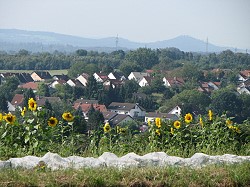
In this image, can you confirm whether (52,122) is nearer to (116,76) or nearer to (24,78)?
(24,78)

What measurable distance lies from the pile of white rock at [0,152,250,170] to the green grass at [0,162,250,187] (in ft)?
0.75

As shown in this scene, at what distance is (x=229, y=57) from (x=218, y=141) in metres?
94.5

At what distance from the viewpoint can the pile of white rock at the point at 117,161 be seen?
415cm

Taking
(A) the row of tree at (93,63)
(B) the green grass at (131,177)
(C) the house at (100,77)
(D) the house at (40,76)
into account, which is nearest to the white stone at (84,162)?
(B) the green grass at (131,177)

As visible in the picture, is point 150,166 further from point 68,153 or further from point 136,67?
point 136,67

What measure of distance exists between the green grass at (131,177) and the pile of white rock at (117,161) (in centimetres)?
23

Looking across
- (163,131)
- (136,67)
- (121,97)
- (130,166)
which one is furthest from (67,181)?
(136,67)

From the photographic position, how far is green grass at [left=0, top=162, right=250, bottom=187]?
143 inches

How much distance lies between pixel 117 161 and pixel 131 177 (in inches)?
25.6

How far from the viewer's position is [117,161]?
4.43m

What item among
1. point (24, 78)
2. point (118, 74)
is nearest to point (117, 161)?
point (24, 78)

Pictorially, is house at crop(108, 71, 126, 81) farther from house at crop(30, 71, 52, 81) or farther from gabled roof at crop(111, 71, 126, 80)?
house at crop(30, 71, 52, 81)

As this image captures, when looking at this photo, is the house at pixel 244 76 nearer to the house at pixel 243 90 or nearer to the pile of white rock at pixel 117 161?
the house at pixel 243 90

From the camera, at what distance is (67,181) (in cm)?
362
